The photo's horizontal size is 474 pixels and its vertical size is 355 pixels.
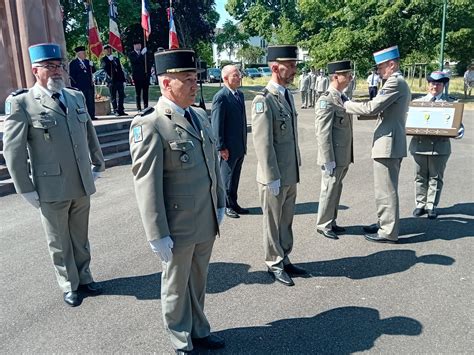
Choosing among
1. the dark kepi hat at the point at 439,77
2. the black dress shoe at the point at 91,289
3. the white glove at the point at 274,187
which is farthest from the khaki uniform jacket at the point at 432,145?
the black dress shoe at the point at 91,289

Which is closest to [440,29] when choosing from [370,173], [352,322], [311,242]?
[370,173]

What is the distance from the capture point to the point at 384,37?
75.2 ft

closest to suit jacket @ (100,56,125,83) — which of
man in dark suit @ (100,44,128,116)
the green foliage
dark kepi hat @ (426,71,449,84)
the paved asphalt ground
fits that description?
man in dark suit @ (100,44,128,116)

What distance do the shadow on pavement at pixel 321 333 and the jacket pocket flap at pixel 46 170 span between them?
6.60ft

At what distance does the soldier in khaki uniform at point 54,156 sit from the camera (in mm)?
3635

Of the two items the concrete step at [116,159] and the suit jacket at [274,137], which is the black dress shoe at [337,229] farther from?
the concrete step at [116,159]

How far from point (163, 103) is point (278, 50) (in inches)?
64.1

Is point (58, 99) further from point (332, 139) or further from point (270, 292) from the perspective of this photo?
point (332, 139)

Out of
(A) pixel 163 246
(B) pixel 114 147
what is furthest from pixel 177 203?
(B) pixel 114 147

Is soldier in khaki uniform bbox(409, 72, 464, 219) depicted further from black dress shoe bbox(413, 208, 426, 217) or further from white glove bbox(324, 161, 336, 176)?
white glove bbox(324, 161, 336, 176)

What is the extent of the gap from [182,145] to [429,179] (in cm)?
479

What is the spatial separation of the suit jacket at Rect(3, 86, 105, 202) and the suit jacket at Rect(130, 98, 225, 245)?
1.32 meters

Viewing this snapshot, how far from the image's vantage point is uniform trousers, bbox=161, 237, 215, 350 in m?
2.94

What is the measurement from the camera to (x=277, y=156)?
424 centimetres
